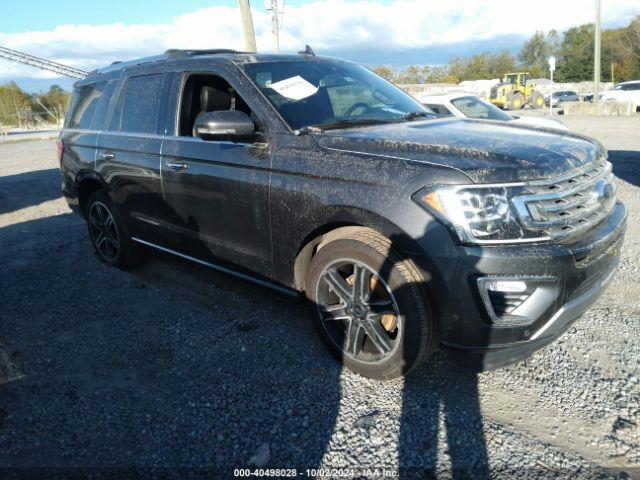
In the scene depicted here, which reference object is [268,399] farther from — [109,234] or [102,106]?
[102,106]

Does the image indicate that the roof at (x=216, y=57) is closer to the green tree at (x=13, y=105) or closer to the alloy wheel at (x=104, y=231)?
the alloy wheel at (x=104, y=231)

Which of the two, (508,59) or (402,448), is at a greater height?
(508,59)

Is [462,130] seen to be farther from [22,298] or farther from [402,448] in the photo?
[22,298]

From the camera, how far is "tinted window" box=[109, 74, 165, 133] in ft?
14.1

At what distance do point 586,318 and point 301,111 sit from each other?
2531 mm

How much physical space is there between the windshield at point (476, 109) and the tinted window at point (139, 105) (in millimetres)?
6167

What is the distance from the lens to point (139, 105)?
4.49 metres

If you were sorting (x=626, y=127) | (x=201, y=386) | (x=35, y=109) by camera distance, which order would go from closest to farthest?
(x=201, y=386) → (x=626, y=127) → (x=35, y=109)

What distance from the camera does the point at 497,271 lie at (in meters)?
2.46

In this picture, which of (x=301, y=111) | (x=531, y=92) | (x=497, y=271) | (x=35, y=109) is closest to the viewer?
(x=497, y=271)

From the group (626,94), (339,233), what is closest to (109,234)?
(339,233)

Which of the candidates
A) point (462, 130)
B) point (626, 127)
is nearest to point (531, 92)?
point (626, 127)

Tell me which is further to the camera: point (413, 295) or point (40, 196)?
→ point (40, 196)

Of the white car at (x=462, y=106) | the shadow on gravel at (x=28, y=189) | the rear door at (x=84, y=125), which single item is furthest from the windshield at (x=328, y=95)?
the shadow on gravel at (x=28, y=189)
